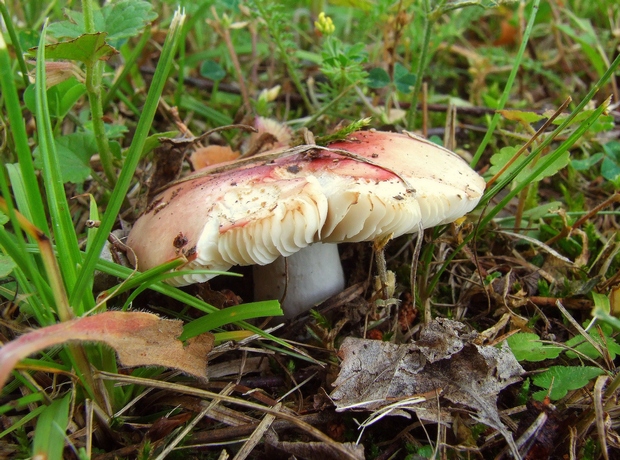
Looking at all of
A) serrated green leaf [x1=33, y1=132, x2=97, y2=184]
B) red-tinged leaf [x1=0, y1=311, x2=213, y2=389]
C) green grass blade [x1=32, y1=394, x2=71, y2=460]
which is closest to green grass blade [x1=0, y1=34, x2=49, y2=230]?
red-tinged leaf [x1=0, y1=311, x2=213, y2=389]

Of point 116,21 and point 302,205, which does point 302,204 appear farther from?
point 116,21

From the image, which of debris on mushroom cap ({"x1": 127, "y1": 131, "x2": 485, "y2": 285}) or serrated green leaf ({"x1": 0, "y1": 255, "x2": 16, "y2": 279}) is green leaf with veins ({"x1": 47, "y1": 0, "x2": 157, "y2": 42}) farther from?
serrated green leaf ({"x1": 0, "y1": 255, "x2": 16, "y2": 279})

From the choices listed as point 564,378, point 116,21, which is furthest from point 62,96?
point 564,378

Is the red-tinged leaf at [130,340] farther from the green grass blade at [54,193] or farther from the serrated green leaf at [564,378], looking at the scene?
the serrated green leaf at [564,378]

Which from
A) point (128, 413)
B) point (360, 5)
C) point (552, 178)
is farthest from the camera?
point (360, 5)

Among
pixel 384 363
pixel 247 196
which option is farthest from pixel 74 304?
pixel 384 363

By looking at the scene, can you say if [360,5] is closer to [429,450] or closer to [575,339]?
[575,339]

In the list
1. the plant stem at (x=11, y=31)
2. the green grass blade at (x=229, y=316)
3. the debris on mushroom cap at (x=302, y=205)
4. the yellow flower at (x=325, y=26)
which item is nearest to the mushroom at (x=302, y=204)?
the debris on mushroom cap at (x=302, y=205)
